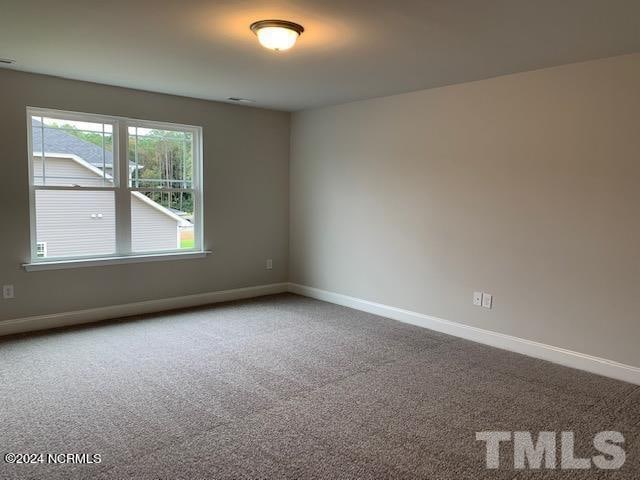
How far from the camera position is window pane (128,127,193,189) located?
4.79 m

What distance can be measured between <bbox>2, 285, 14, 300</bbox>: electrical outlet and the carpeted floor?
0.42m

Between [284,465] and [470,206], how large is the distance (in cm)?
280

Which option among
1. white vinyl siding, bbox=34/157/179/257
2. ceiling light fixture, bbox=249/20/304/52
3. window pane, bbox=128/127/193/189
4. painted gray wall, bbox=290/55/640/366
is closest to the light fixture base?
ceiling light fixture, bbox=249/20/304/52

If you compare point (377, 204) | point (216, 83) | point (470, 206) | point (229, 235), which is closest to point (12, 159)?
point (216, 83)

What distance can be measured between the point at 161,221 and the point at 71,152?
1.09 meters

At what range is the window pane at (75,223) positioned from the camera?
4.27 m

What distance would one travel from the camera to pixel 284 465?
221 cm

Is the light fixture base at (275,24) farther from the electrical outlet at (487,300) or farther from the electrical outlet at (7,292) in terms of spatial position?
the electrical outlet at (7,292)

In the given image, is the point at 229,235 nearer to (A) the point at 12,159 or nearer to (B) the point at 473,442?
(A) the point at 12,159

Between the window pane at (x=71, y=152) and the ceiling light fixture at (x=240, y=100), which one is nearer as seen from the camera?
the window pane at (x=71, y=152)

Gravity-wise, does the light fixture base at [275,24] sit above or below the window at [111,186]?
above

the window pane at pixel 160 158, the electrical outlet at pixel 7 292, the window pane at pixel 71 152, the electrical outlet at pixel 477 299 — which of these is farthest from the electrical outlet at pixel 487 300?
the electrical outlet at pixel 7 292

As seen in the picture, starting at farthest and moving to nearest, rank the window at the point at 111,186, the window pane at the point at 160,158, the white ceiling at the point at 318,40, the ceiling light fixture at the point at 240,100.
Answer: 1. the ceiling light fixture at the point at 240,100
2. the window pane at the point at 160,158
3. the window at the point at 111,186
4. the white ceiling at the point at 318,40

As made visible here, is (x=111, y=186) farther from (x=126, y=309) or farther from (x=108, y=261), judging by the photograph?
(x=126, y=309)
